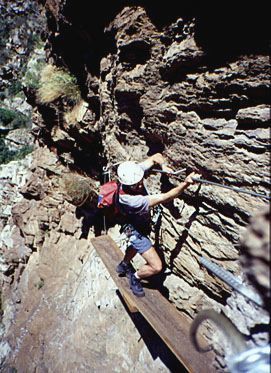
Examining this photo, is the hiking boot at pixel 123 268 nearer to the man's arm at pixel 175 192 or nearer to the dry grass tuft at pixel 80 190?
the man's arm at pixel 175 192

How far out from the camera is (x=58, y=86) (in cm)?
749

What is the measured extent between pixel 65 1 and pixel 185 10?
340 cm

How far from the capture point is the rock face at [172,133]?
283 centimetres

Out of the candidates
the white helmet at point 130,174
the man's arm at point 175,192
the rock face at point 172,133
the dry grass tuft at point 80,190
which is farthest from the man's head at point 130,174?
the dry grass tuft at point 80,190

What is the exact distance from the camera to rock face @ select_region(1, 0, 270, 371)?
2.83 meters

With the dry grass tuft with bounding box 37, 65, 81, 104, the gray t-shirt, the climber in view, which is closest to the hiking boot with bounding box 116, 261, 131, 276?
the climber

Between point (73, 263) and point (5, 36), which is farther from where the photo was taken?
point (5, 36)

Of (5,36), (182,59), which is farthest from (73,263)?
(5,36)

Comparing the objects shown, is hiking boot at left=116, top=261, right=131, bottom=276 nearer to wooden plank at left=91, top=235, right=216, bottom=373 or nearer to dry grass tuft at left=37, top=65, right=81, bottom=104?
wooden plank at left=91, top=235, right=216, bottom=373

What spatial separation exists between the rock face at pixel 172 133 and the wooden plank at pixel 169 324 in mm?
240

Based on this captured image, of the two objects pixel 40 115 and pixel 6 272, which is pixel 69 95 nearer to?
pixel 40 115

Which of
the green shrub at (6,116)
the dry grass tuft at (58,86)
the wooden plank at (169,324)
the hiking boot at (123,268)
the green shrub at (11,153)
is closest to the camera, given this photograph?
the wooden plank at (169,324)

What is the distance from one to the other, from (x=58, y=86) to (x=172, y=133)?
193 inches

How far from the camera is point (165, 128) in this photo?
13.1 feet
